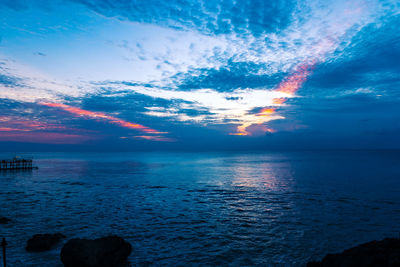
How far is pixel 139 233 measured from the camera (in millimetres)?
21438

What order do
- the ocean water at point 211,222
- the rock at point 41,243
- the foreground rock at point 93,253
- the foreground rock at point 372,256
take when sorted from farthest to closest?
→ the rock at point 41,243, the ocean water at point 211,222, the foreground rock at point 93,253, the foreground rock at point 372,256

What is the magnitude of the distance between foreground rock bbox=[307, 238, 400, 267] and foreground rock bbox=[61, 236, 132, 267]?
12558 mm

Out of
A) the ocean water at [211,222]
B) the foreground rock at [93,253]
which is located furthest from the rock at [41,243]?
the foreground rock at [93,253]

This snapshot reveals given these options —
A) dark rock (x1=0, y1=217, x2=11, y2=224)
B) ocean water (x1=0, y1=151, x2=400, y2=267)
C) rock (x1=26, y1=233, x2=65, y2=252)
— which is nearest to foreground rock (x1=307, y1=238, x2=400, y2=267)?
ocean water (x1=0, y1=151, x2=400, y2=267)

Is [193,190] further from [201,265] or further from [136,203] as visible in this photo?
[201,265]

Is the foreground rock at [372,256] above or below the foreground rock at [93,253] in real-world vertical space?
above

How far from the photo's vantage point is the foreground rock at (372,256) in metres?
10.5

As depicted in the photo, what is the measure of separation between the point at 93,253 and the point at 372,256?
1520 cm

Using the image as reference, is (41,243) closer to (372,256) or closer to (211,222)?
(211,222)

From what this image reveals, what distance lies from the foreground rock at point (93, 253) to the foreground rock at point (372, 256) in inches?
494

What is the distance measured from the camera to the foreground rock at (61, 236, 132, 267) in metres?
13.9

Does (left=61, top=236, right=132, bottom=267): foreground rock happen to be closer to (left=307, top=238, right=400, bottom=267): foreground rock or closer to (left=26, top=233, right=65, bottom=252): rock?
(left=26, top=233, right=65, bottom=252): rock

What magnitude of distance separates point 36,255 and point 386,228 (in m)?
29.8

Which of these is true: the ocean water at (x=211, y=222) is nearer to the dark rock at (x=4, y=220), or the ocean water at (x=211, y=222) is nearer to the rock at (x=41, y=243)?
the rock at (x=41, y=243)
